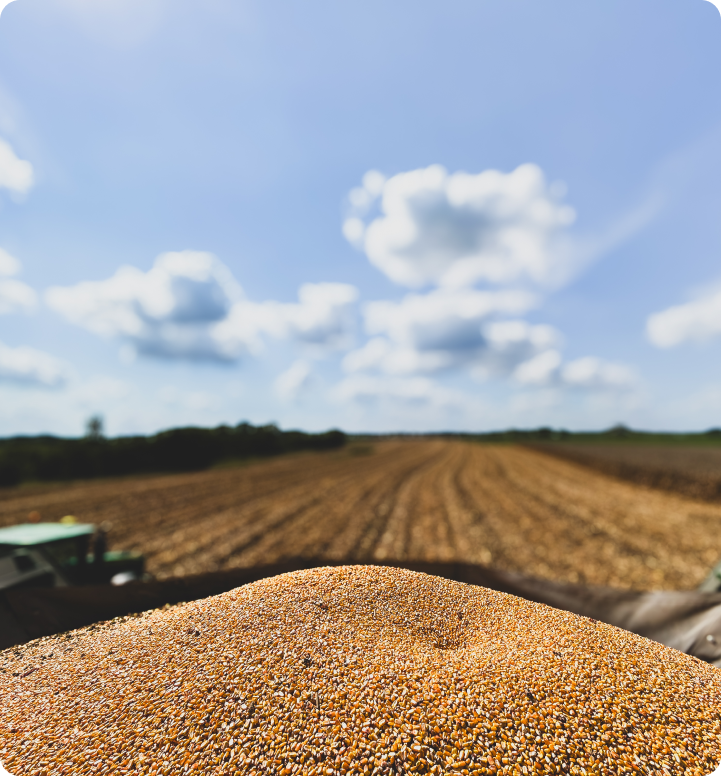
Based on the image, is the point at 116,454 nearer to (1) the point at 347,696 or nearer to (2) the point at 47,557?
(2) the point at 47,557

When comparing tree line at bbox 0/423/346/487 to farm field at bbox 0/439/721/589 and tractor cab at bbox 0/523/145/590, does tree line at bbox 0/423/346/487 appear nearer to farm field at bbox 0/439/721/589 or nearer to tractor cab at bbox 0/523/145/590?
farm field at bbox 0/439/721/589

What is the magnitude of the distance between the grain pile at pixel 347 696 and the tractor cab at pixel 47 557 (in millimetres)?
1829

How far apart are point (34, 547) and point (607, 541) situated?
41.5 feet

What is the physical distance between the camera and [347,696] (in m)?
1.67

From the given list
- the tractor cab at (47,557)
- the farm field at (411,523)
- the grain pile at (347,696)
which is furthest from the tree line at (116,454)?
the grain pile at (347,696)

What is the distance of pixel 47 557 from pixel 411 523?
10718mm

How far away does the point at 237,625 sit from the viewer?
2.07 m

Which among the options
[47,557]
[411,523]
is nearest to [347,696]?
[47,557]

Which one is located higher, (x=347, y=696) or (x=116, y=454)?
(x=116, y=454)

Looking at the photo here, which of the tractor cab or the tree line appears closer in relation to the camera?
the tractor cab

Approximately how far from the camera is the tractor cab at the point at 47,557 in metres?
3.58

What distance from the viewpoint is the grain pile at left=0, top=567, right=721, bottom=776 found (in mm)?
1475

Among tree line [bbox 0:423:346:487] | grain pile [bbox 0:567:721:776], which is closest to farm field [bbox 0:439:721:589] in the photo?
tree line [bbox 0:423:346:487]

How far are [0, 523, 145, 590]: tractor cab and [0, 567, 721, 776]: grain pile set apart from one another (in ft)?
6.00
